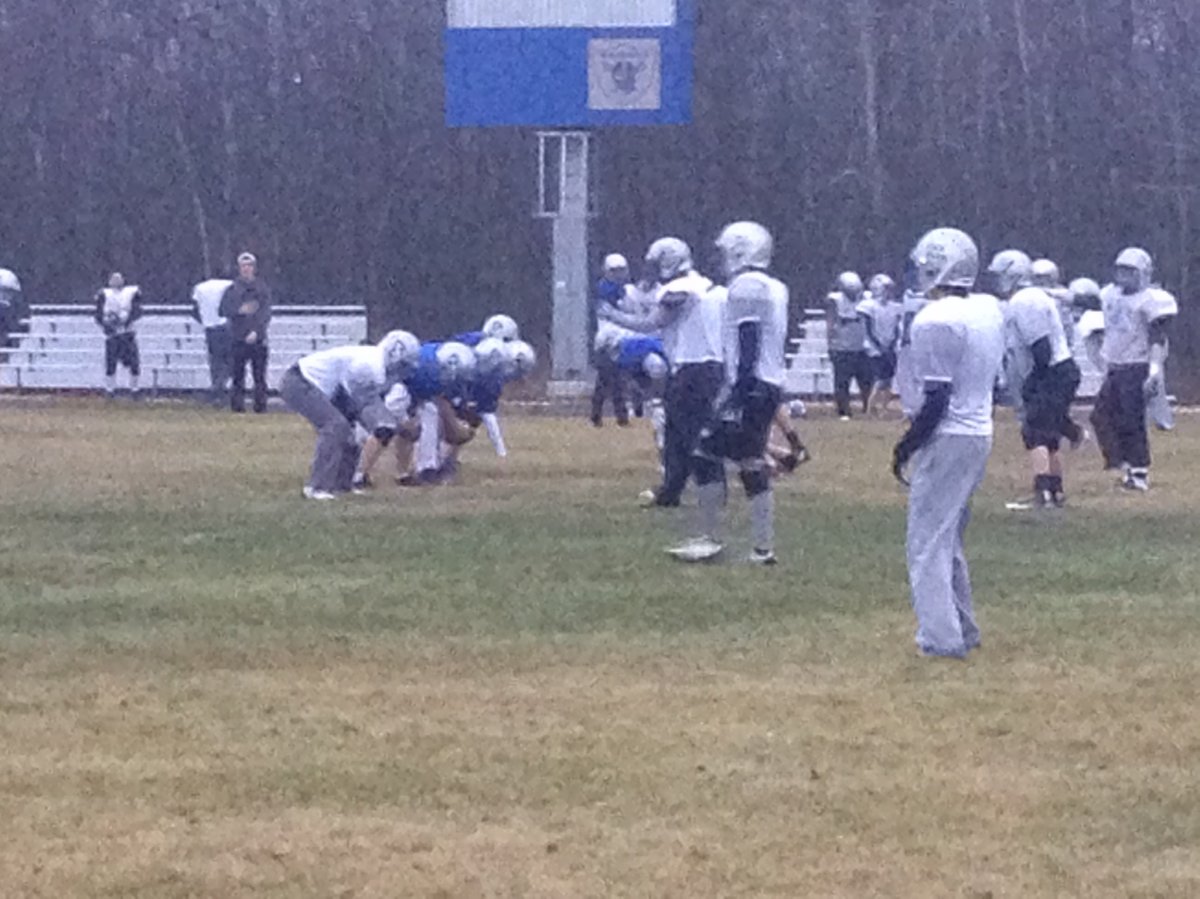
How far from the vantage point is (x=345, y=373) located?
19906 mm

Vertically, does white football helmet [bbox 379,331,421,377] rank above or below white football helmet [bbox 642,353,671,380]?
above

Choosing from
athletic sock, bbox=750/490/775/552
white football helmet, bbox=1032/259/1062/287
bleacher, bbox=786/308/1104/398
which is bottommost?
bleacher, bbox=786/308/1104/398

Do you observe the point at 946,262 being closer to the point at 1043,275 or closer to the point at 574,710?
the point at 574,710

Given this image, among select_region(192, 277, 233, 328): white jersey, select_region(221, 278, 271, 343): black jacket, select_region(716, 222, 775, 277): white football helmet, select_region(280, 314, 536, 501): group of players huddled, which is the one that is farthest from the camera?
select_region(192, 277, 233, 328): white jersey

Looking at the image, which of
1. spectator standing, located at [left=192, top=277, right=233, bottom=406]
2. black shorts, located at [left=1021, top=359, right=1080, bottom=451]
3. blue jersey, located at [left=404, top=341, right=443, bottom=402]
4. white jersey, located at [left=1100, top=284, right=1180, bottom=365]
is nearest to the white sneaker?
black shorts, located at [left=1021, top=359, right=1080, bottom=451]

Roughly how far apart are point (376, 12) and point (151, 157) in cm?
572

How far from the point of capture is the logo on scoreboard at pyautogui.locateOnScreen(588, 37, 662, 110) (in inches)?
1419

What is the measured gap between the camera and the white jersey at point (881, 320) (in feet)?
109

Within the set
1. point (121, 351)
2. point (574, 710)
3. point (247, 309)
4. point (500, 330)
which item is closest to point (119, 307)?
point (121, 351)

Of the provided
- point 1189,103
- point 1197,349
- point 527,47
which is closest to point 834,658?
point 527,47

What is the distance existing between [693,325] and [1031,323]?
10.1 ft

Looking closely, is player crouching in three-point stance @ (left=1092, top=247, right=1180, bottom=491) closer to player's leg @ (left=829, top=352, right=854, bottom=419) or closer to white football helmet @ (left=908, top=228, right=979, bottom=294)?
white football helmet @ (left=908, top=228, right=979, bottom=294)

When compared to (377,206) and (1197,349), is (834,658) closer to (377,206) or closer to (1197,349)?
(1197,349)

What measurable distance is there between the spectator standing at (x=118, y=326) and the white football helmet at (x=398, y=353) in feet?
55.3
